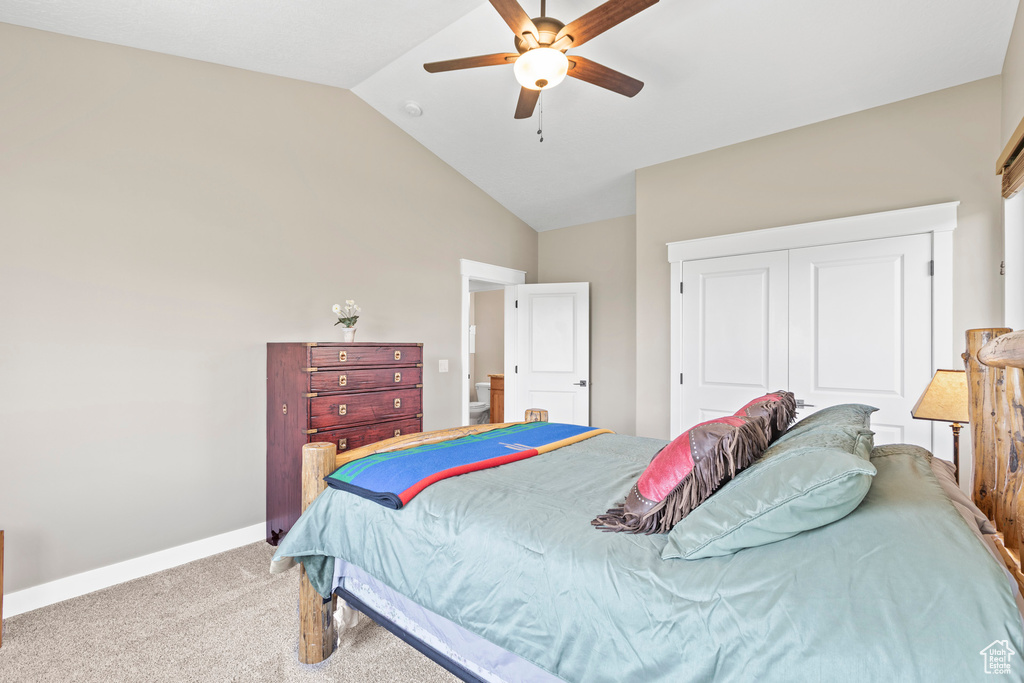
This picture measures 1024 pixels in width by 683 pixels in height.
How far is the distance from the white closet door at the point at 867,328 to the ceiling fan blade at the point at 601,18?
79.8 inches

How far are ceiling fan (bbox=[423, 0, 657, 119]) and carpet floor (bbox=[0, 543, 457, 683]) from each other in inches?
95.7

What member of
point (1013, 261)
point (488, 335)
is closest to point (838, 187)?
point (1013, 261)

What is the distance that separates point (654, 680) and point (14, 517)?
9.57ft

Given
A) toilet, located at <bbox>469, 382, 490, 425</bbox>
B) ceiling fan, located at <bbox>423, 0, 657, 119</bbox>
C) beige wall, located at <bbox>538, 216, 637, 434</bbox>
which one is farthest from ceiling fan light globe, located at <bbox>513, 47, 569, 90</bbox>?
toilet, located at <bbox>469, 382, 490, 425</bbox>

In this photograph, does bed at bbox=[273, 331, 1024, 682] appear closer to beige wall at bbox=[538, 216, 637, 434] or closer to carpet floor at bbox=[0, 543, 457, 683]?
carpet floor at bbox=[0, 543, 457, 683]

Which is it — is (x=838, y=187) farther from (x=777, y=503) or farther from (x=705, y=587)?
(x=705, y=587)

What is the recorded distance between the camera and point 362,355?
3.05m

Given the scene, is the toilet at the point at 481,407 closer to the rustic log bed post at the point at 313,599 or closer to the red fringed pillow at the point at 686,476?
the rustic log bed post at the point at 313,599

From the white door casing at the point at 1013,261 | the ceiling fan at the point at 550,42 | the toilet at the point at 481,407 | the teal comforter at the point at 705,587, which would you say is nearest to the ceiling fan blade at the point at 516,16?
the ceiling fan at the point at 550,42

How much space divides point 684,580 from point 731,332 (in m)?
2.75

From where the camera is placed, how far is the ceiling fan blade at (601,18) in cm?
179

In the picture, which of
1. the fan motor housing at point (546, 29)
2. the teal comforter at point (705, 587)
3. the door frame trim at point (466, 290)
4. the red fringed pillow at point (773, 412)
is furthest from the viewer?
the door frame trim at point (466, 290)

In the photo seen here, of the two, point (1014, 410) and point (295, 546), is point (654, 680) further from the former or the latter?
A: point (295, 546)

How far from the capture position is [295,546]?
66.4 inches
